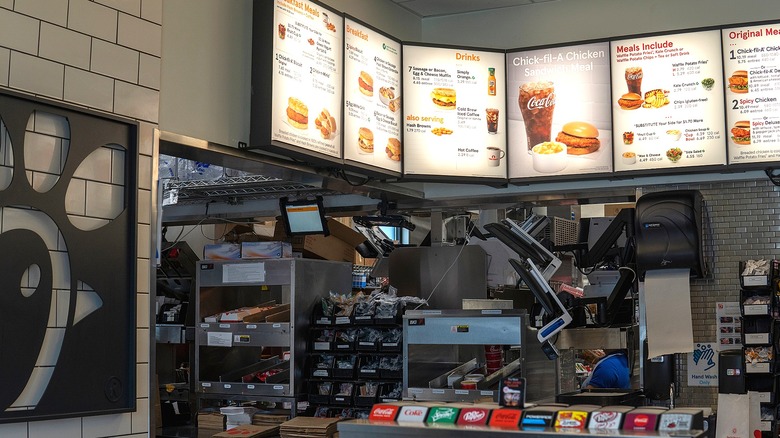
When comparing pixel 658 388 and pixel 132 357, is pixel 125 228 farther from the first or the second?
pixel 658 388

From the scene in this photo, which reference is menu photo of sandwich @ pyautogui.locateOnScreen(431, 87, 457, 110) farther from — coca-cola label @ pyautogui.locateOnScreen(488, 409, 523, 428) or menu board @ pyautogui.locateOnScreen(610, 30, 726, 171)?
coca-cola label @ pyautogui.locateOnScreen(488, 409, 523, 428)

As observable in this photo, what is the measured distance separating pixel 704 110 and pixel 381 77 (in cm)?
197

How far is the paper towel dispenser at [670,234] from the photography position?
16.2 feet

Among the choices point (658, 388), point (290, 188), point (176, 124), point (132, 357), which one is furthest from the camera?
point (290, 188)

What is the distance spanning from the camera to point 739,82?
5285 millimetres

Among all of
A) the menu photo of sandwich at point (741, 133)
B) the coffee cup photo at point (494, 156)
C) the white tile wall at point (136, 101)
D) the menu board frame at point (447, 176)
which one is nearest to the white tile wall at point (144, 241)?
the white tile wall at point (136, 101)

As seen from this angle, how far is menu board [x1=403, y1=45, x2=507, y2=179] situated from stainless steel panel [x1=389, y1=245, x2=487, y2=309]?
117 centimetres

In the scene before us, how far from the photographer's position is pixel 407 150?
5.68m

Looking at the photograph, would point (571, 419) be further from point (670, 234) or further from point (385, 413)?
point (670, 234)

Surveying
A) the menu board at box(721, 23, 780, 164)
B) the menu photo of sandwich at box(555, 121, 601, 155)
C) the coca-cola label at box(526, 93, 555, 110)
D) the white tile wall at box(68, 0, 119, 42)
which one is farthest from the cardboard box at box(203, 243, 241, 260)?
the menu board at box(721, 23, 780, 164)

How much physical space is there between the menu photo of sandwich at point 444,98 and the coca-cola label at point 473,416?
3319 mm

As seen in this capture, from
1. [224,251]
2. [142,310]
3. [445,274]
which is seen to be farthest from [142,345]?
[445,274]

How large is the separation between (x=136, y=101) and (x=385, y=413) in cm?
206

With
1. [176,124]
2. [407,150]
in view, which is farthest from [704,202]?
[176,124]
